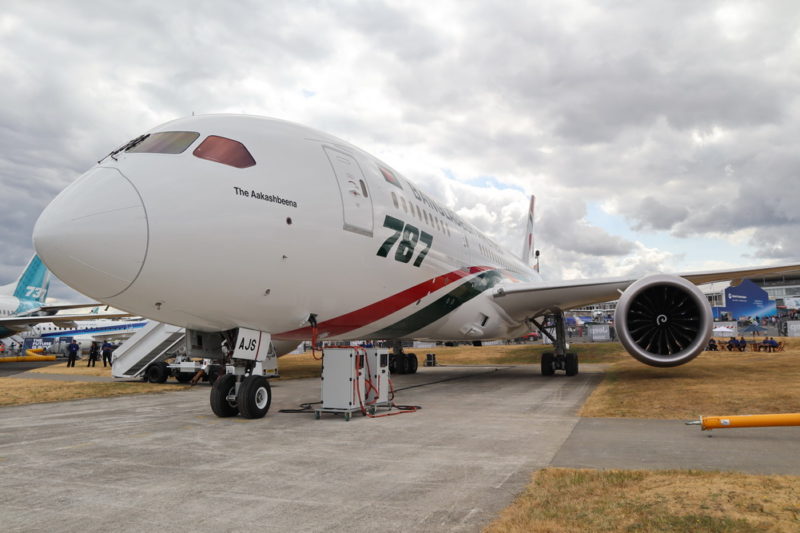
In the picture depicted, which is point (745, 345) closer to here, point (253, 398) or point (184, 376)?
point (184, 376)

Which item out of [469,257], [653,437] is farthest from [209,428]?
[469,257]

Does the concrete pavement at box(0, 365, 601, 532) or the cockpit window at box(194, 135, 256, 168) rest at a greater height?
the cockpit window at box(194, 135, 256, 168)

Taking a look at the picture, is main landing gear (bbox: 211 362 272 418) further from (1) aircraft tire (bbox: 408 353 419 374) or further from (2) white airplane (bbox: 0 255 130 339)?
(2) white airplane (bbox: 0 255 130 339)

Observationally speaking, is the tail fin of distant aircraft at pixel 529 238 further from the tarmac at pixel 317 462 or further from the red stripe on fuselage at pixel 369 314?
the tarmac at pixel 317 462

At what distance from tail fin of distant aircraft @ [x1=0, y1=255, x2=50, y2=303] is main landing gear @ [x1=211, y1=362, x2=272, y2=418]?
3809 centimetres

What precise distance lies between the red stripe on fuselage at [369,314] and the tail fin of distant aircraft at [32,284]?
37.9 meters

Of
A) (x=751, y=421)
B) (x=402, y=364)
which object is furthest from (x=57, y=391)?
(x=751, y=421)

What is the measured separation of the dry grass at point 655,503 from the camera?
2.96 m

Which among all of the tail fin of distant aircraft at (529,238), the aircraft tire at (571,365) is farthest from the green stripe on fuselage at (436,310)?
the tail fin of distant aircraft at (529,238)

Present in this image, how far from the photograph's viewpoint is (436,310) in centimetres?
1136

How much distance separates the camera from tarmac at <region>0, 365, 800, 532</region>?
11.3 ft

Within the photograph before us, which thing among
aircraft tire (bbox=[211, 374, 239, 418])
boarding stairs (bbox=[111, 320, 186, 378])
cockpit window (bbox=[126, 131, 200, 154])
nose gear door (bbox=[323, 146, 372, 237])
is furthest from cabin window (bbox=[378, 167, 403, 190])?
boarding stairs (bbox=[111, 320, 186, 378])

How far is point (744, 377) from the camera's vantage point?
11656 mm

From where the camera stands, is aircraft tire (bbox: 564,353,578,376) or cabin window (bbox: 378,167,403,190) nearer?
cabin window (bbox: 378,167,403,190)
